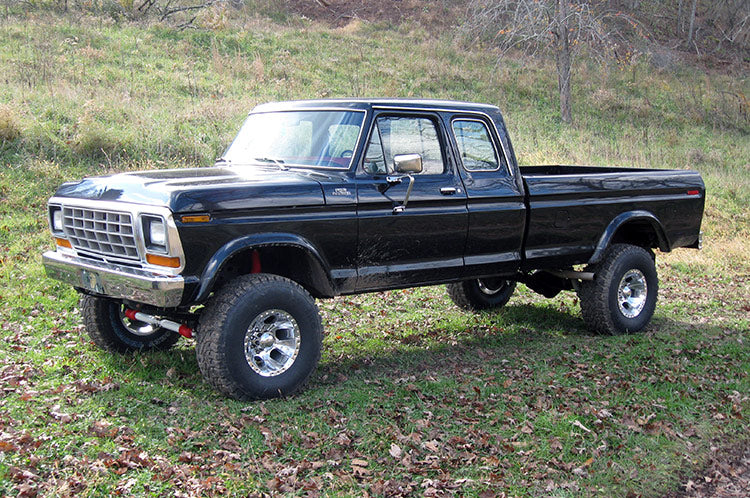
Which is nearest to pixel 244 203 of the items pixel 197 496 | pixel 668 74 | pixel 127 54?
pixel 197 496

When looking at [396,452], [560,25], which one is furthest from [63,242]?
[560,25]

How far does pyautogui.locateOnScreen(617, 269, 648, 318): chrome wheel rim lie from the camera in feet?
26.0

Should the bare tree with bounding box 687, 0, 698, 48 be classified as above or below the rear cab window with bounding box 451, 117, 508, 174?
above

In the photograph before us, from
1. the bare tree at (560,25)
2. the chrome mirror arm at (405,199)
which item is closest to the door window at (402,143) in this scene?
the chrome mirror arm at (405,199)

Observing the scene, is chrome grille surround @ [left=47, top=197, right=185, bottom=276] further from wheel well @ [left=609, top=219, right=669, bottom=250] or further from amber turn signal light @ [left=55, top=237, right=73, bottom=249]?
wheel well @ [left=609, top=219, right=669, bottom=250]

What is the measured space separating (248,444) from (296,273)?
5.23 ft

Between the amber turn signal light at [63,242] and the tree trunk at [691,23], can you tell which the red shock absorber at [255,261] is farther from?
the tree trunk at [691,23]

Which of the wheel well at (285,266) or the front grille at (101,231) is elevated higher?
the front grille at (101,231)

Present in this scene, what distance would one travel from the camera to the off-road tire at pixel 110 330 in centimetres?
629

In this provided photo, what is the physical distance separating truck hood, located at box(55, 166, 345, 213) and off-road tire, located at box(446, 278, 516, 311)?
124 inches

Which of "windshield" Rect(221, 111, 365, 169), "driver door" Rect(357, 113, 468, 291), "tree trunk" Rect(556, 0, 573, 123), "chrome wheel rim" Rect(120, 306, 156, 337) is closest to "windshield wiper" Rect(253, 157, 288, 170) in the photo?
"windshield" Rect(221, 111, 365, 169)

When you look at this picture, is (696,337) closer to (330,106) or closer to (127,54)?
(330,106)

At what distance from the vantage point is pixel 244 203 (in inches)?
208

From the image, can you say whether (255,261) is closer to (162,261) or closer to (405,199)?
(162,261)
